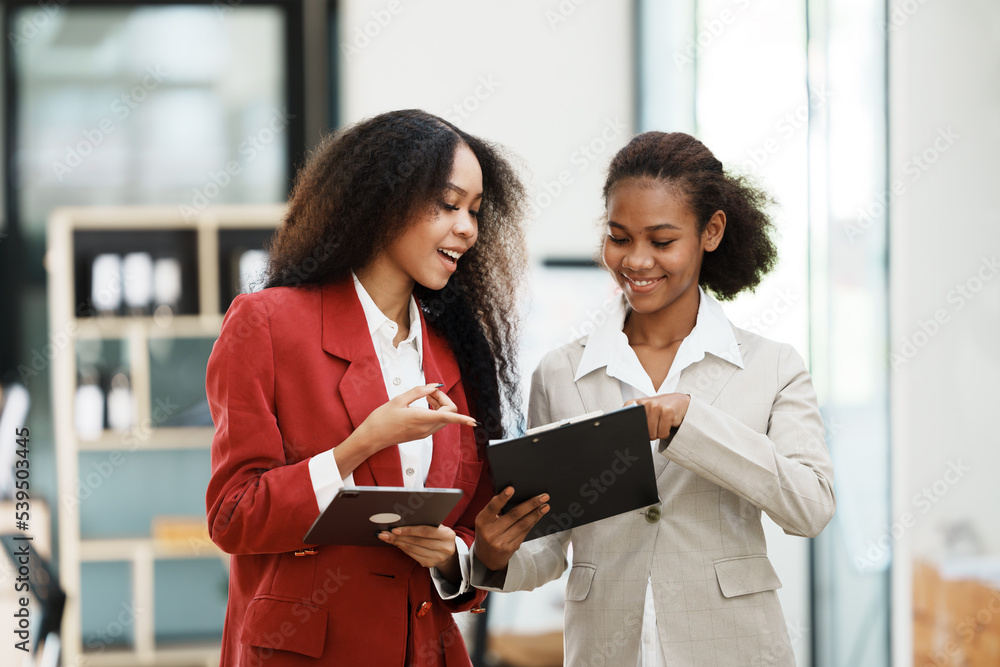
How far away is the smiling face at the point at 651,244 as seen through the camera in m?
1.69

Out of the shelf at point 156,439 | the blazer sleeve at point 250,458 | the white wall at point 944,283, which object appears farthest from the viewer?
the shelf at point 156,439

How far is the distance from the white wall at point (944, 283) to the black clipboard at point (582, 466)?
117 cm

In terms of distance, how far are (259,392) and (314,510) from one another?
21 cm

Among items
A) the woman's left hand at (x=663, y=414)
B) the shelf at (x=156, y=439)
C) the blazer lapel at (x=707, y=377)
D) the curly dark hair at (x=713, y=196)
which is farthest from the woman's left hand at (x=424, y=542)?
the shelf at (x=156, y=439)

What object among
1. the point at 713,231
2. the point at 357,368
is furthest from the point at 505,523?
the point at 713,231

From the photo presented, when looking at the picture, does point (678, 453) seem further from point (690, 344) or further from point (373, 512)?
point (373, 512)

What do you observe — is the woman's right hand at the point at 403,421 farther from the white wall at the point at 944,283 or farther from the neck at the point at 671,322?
the white wall at the point at 944,283

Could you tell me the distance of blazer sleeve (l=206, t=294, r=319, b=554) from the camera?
1422 mm

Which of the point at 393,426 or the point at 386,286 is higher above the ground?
the point at 386,286

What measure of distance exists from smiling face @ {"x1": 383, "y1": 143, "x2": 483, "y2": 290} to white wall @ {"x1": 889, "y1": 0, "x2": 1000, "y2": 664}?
53.5 inches

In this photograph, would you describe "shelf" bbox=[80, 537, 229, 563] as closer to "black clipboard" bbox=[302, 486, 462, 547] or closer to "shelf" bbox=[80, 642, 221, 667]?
"shelf" bbox=[80, 642, 221, 667]

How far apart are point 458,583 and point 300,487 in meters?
0.37

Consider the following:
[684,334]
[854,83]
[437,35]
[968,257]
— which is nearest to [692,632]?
[684,334]

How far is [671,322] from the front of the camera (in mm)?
1771
